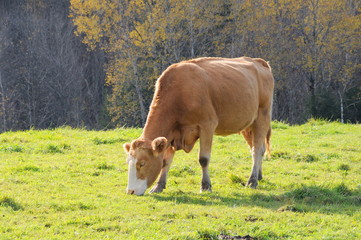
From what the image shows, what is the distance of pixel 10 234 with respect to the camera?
22.7 ft

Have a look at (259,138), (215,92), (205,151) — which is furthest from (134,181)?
(259,138)

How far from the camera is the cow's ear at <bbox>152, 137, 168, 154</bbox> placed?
9.38 m

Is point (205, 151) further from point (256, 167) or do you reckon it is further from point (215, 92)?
point (256, 167)

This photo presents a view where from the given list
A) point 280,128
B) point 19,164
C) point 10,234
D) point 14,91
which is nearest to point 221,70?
point 19,164

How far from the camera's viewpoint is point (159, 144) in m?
9.45

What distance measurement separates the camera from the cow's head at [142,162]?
946cm

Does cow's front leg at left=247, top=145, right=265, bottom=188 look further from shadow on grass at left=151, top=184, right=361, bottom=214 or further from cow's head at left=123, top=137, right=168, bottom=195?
cow's head at left=123, top=137, right=168, bottom=195

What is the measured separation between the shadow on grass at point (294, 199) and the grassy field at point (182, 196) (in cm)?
2

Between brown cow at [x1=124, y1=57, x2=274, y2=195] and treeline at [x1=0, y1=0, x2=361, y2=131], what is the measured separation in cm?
2723

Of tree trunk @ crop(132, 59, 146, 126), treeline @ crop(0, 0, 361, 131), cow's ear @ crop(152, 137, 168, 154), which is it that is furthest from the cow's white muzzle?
tree trunk @ crop(132, 59, 146, 126)

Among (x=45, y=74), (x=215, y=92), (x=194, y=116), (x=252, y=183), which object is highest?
(x=215, y=92)

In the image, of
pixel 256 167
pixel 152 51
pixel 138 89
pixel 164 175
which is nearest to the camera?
pixel 164 175

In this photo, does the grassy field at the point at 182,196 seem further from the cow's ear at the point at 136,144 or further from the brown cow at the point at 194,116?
the cow's ear at the point at 136,144

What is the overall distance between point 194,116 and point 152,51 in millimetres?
31173
